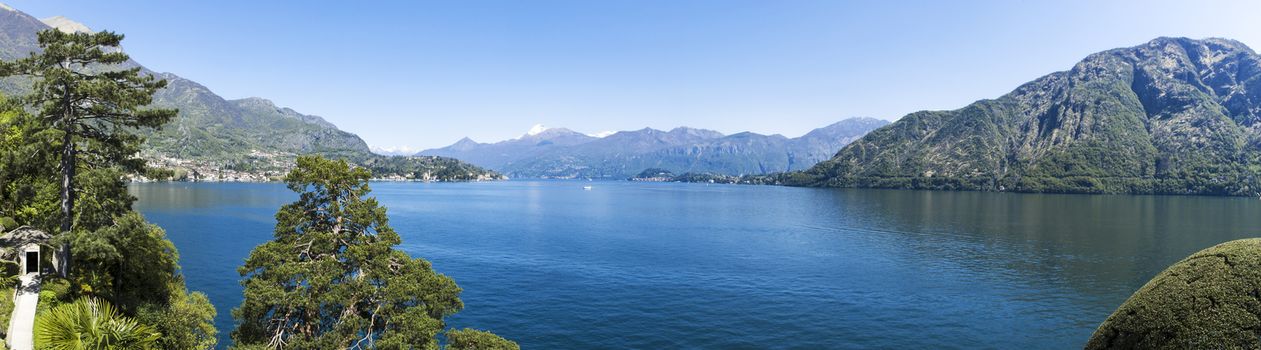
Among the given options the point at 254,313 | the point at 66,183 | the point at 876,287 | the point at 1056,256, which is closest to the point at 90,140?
the point at 66,183

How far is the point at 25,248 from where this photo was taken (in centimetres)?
2577

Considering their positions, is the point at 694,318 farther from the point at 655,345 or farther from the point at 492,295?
the point at 492,295

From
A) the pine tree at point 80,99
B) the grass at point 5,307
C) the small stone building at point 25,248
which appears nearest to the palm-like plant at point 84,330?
the grass at point 5,307

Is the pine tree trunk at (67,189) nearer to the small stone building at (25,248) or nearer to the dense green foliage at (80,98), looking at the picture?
the dense green foliage at (80,98)

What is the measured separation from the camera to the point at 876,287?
6788 cm

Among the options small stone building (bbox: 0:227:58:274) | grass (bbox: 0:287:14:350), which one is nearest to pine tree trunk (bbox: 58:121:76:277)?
small stone building (bbox: 0:227:58:274)

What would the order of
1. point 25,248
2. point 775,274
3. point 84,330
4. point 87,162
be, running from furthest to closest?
point 775,274, point 87,162, point 25,248, point 84,330

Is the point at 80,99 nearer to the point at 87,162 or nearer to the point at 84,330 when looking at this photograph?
the point at 87,162

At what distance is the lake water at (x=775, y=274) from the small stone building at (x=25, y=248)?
2542cm

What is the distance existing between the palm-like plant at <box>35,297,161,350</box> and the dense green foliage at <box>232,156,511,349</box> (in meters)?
3.95

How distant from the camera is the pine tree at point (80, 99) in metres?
25.3

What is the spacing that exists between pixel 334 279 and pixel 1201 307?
37.2m

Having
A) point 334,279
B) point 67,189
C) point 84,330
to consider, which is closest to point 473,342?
point 334,279

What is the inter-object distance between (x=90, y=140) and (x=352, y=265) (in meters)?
13.5
